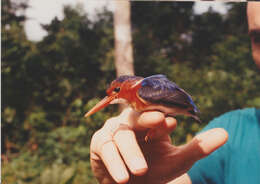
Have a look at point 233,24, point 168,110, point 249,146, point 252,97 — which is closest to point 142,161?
point 168,110

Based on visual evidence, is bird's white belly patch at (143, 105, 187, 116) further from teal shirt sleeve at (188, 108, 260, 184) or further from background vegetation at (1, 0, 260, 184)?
background vegetation at (1, 0, 260, 184)

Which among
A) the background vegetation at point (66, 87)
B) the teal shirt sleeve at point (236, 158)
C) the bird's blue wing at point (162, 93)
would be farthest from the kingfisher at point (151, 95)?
the background vegetation at point (66, 87)

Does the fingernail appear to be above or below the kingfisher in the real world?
below

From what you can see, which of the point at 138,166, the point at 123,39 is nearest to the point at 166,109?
the point at 138,166

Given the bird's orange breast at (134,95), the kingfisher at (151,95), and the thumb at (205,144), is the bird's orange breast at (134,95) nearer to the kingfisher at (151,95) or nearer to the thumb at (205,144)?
the kingfisher at (151,95)

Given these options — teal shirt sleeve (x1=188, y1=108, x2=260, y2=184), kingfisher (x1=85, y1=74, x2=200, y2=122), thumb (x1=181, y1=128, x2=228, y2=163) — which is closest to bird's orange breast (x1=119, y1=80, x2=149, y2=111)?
kingfisher (x1=85, y1=74, x2=200, y2=122)

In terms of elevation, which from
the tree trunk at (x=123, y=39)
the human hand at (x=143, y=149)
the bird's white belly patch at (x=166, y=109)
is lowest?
the human hand at (x=143, y=149)

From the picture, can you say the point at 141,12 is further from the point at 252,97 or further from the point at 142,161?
the point at 142,161
